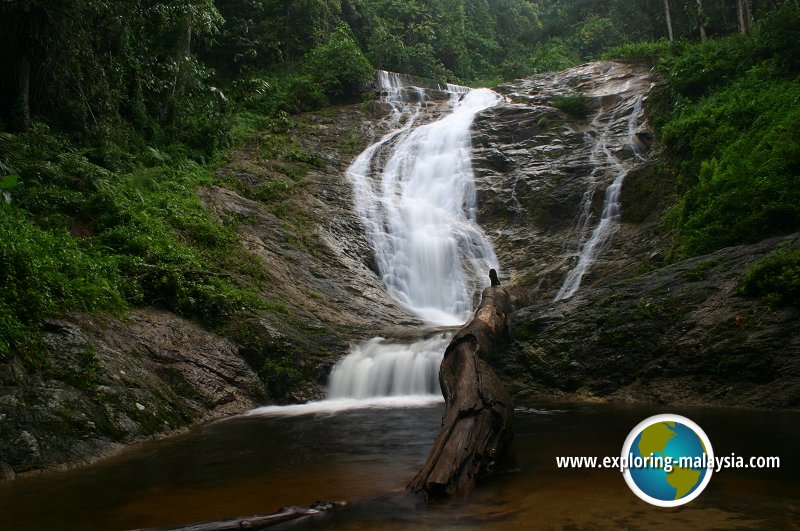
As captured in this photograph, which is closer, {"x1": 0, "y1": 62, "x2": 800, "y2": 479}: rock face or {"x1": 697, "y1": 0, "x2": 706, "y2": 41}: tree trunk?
{"x1": 0, "y1": 62, "x2": 800, "y2": 479}: rock face

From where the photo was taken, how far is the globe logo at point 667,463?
13.1ft

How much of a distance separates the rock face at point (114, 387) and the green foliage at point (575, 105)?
691 inches

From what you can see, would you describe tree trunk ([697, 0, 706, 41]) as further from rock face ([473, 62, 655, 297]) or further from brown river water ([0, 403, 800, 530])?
brown river water ([0, 403, 800, 530])

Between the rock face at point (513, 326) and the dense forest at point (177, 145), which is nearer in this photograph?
the rock face at point (513, 326)

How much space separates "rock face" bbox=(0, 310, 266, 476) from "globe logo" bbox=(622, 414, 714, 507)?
544 centimetres

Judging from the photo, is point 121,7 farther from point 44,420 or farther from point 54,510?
point 54,510

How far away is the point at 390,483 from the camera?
190 inches

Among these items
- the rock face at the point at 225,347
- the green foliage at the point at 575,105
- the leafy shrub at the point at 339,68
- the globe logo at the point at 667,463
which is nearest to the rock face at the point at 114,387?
the rock face at the point at 225,347

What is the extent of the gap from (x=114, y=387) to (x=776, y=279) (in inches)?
346

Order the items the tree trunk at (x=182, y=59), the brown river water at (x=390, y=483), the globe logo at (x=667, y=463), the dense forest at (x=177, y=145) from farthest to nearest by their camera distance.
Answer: the tree trunk at (x=182, y=59), the dense forest at (x=177, y=145), the globe logo at (x=667, y=463), the brown river water at (x=390, y=483)

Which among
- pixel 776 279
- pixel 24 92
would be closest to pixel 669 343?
pixel 776 279

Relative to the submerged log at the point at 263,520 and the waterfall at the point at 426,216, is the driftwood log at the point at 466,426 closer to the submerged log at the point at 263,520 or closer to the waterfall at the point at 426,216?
the submerged log at the point at 263,520

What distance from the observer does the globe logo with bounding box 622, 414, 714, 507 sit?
398 centimetres

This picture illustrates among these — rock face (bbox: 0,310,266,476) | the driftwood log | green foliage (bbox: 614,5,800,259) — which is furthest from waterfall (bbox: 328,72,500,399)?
green foliage (bbox: 614,5,800,259)
